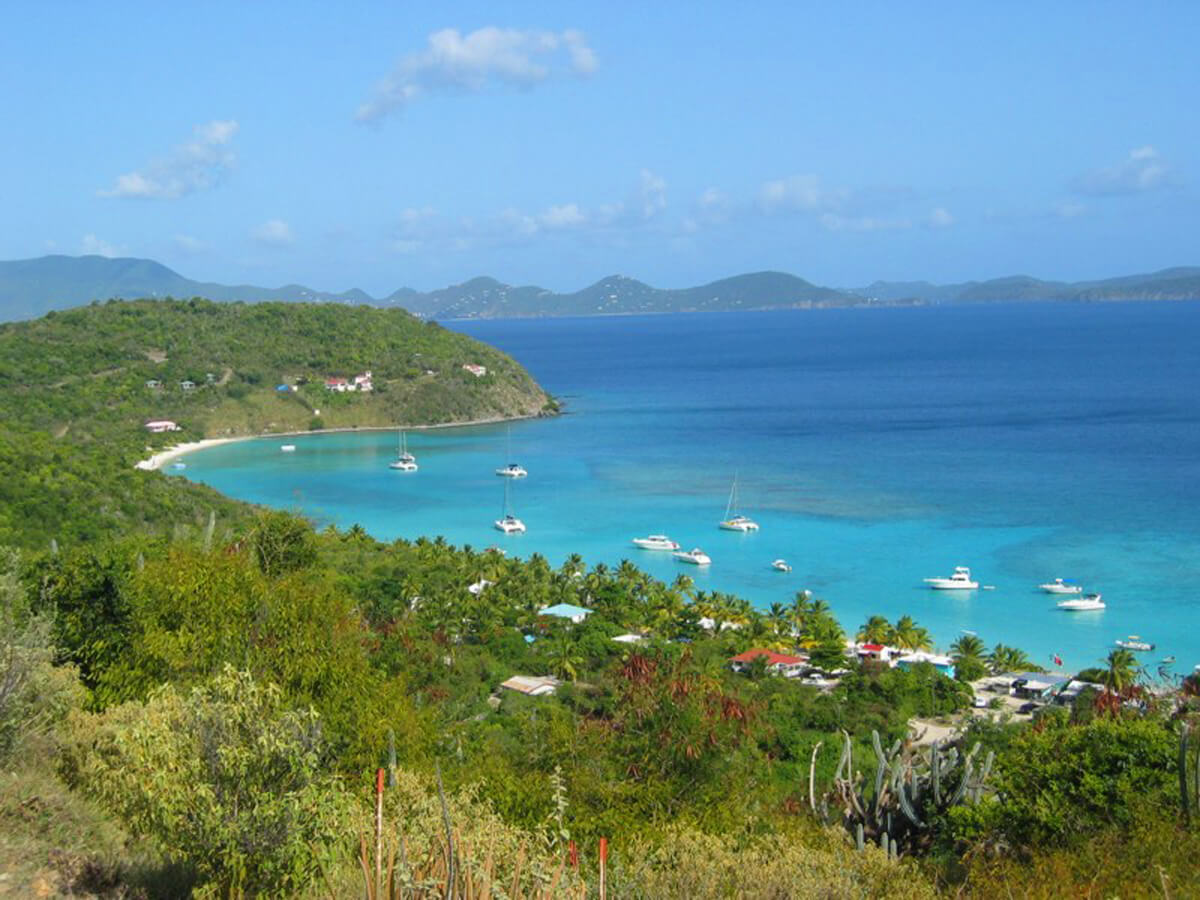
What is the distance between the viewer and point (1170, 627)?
33.8 meters

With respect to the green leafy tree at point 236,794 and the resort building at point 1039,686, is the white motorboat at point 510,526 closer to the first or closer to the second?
the resort building at point 1039,686

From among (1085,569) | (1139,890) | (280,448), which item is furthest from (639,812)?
(280,448)

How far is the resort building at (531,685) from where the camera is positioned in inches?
993

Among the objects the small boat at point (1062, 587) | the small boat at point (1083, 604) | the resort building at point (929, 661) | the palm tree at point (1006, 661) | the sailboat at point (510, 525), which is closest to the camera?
the resort building at point (929, 661)

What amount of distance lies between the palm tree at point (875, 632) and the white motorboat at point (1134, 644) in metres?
7.14

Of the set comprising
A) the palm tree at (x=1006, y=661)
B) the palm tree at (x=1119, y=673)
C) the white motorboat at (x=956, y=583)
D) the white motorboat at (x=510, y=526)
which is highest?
the white motorboat at (x=510, y=526)

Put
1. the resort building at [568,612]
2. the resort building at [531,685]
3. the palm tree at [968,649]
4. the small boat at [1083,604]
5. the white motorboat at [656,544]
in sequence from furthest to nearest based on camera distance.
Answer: the white motorboat at [656,544]
the small boat at [1083,604]
the resort building at [568,612]
the palm tree at [968,649]
the resort building at [531,685]

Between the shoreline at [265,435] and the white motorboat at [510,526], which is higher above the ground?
the shoreline at [265,435]

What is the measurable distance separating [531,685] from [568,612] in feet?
22.9

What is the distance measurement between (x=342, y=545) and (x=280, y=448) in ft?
119

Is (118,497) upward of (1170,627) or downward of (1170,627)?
upward

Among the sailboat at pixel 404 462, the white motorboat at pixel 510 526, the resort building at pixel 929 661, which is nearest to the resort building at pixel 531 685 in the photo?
the resort building at pixel 929 661

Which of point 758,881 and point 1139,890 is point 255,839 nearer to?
point 758,881

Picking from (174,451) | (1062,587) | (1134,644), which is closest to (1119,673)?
(1134,644)
